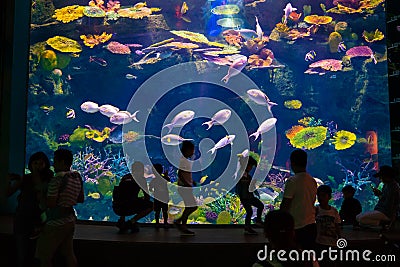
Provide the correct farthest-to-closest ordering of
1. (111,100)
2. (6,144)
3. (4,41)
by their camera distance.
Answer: (111,100), (6,144), (4,41)

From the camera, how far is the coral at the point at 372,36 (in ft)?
44.3

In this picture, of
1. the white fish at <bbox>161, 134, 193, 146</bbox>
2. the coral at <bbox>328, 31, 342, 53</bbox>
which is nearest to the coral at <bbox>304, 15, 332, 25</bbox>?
the coral at <bbox>328, 31, 342, 53</bbox>

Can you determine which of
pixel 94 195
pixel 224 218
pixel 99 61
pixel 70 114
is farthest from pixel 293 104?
pixel 70 114

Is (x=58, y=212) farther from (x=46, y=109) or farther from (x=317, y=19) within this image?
(x=317, y=19)

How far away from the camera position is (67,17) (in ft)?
41.4

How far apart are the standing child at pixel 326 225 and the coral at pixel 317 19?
10.9 meters

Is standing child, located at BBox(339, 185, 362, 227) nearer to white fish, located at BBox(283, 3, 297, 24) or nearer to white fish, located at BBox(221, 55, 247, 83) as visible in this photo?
white fish, located at BBox(221, 55, 247, 83)

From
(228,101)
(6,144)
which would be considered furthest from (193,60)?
(6,144)

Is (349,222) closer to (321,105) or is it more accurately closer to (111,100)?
(321,105)

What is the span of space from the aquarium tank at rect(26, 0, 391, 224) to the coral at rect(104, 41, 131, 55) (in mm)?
73

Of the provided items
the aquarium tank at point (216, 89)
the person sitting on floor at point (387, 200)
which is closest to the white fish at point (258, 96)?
the aquarium tank at point (216, 89)

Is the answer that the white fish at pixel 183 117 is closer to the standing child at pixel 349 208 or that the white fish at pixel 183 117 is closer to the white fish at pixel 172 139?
the white fish at pixel 172 139

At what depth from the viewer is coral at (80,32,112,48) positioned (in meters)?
13.2

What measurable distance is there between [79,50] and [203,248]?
34.7 feet
